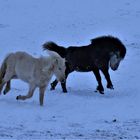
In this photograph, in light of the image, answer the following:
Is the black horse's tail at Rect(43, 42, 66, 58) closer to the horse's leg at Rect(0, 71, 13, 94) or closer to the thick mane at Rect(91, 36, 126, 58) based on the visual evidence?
the thick mane at Rect(91, 36, 126, 58)

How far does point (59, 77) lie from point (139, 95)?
2.85 m

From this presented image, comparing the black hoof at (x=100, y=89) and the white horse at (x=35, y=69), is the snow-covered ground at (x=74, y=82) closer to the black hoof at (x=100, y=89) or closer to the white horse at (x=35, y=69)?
the black hoof at (x=100, y=89)

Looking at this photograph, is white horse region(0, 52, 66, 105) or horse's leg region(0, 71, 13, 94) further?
horse's leg region(0, 71, 13, 94)

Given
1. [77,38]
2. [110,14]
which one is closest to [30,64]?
[77,38]

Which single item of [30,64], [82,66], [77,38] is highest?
[30,64]

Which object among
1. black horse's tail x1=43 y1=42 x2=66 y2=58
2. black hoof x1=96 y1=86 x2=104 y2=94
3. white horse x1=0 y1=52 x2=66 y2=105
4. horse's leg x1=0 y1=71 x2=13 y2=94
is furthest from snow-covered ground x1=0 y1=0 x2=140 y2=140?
black horse's tail x1=43 y1=42 x2=66 y2=58

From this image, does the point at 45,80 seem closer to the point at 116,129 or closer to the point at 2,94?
the point at 2,94

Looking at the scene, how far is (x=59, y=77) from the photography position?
1167cm

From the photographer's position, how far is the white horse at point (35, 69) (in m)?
11.6

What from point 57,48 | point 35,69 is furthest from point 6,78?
point 57,48

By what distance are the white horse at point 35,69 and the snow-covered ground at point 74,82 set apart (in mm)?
439

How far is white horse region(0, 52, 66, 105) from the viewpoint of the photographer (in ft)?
38.0

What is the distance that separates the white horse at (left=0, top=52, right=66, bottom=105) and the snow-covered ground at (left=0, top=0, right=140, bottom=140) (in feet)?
1.44

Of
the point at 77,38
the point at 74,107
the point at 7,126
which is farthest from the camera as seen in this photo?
the point at 77,38
